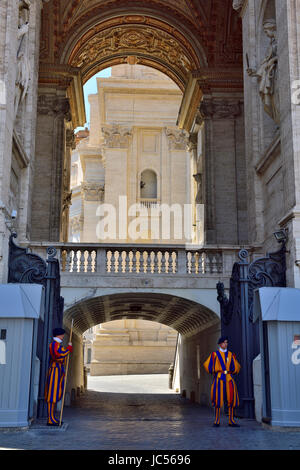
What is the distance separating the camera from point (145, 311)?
70.6ft

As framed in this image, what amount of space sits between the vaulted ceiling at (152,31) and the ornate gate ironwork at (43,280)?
13369mm

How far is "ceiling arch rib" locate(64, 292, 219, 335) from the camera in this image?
17.4 m

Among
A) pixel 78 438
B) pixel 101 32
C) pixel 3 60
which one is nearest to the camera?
pixel 78 438

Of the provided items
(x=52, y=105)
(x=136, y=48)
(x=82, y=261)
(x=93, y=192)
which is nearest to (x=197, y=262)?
(x=82, y=261)

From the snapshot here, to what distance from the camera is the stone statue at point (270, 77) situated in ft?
53.1

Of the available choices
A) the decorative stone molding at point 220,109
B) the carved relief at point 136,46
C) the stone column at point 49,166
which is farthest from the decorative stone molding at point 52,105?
the decorative stone molding at point 220,109

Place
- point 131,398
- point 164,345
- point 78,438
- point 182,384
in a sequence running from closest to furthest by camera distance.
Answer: point 78,438 → point 131,398 → point 182,384 → point 164,345

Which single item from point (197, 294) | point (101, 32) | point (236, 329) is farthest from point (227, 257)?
point (101, 32)

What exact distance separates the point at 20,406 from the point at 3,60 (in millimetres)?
8075

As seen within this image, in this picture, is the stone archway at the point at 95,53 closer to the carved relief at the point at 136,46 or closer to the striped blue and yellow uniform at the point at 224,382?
the carved relief at the point at 136,46

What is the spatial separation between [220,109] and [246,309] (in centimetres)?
1456

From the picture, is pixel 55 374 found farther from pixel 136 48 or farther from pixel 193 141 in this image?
pixel 136 48

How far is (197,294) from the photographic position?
55.1ft
